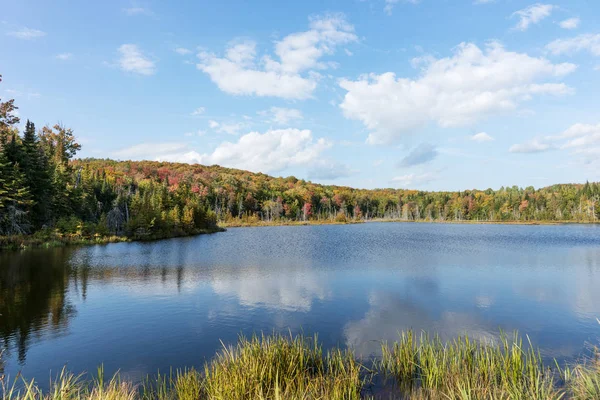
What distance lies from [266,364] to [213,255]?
27186 mm

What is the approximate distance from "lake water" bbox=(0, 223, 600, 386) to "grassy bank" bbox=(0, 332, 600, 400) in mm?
1598

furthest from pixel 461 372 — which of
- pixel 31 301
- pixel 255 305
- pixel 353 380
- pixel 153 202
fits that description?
pixel 153 202

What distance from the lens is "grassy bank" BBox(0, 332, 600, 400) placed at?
707cm

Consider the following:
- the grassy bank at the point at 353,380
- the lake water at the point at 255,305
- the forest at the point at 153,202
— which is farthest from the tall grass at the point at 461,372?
the forest at the point at 153,202

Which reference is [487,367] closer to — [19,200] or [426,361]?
[426,361]

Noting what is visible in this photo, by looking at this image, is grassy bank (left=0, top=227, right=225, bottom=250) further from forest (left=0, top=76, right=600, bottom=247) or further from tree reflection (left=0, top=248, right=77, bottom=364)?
tree reflection (left=0, top=248, right=77, bottom=364)

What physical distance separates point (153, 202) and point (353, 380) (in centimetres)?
5715

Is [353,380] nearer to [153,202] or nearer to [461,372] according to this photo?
[461,372]

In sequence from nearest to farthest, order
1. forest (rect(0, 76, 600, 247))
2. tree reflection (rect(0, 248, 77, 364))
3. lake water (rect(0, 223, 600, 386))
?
lake water (rect(0, 223, 600, 386)), tree reflection (rect(0, 248, 77, 364)), forest (rect(0, 76, 600, 247))

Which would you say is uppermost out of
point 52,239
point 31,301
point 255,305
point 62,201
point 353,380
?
point 62,201

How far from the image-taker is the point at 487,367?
809cm

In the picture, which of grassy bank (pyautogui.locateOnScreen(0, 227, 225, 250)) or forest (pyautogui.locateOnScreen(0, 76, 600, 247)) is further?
forest (pyautogui.locateOnScreen(0, 76, 600, 247))

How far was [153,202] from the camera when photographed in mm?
58719

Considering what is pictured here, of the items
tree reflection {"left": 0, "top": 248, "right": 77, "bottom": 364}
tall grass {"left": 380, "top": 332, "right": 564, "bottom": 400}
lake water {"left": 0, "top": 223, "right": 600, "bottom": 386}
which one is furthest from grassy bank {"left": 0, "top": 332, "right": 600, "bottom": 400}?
tree reflection {"left": 0, "top": 248, "right": 77, "bottom": 364}
